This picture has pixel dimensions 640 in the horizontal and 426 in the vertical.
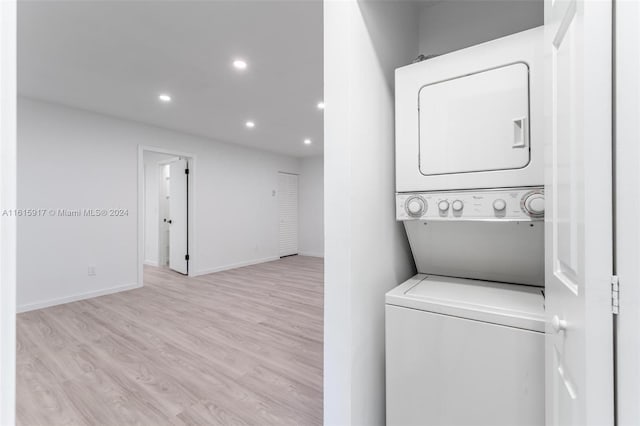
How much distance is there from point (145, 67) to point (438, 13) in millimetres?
2392

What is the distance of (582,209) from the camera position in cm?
58

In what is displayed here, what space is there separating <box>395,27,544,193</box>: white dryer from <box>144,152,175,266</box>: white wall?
5.74m

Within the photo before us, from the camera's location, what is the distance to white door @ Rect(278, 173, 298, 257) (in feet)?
22.3

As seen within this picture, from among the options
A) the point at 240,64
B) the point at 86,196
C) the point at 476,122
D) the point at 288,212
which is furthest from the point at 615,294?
the point at 288,212

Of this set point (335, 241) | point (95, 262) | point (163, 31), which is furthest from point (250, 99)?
point (95, 262)

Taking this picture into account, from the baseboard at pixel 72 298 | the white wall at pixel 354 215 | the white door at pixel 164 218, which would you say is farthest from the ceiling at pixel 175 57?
the baseboard at pixel 72 298

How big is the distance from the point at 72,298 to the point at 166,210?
256 centimetres

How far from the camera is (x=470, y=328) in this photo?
102cm

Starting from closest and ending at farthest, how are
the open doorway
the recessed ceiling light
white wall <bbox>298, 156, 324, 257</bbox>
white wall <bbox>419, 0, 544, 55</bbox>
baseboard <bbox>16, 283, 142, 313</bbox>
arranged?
white wall <bbox>419, 0, 544, 55</bbox> < the recessed ceiling light < baseboard <bbox>16, 283, 142, 313</bbox> < the open doorway < white wall <bbox>298, 156, 324, 257</bbox>

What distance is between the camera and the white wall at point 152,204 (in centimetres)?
587

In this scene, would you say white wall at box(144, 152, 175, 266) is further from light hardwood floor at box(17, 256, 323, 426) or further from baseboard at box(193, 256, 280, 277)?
light hardwood floor at box(17, 256, 323, 426)

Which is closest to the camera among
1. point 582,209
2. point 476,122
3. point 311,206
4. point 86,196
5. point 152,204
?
point 582,209

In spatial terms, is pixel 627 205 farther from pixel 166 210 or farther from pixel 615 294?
pixel 166 210

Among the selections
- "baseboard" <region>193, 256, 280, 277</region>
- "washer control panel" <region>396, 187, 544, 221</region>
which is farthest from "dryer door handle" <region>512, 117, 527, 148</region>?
"baseboard" <region>193, 256, 280, 277</region>
